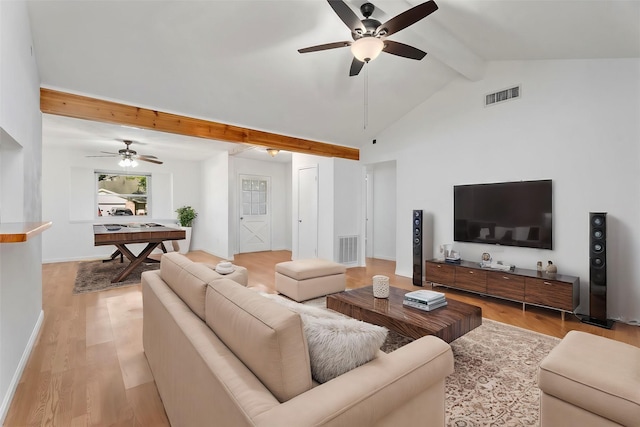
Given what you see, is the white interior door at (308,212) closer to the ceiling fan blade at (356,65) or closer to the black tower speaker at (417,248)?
the black tower speaker at (417,248)

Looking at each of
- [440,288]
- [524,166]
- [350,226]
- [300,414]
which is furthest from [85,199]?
[524,166]

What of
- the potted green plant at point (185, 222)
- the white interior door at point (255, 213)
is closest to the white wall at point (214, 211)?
the potted green plant at point (185, 222)

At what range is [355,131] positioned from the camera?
18.0 feet

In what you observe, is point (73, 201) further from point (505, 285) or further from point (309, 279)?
point (505, 285)

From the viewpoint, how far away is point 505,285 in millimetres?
3650

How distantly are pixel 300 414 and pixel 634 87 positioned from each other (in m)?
4.43

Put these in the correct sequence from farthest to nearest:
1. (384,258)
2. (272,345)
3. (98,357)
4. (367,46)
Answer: (384,258)
(367,46)
(98,357)
(272,345)

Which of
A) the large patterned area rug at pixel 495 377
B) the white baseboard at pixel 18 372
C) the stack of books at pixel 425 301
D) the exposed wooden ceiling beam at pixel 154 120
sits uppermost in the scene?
the exposed wooden ceiling beam at pixel 154 120

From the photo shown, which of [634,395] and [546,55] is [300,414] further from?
[546,55]

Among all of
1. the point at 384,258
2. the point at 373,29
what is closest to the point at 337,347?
the point at 373,29

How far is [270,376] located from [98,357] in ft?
7.45

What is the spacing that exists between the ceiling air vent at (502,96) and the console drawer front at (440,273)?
2348 mm

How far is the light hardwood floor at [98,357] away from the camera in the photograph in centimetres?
179

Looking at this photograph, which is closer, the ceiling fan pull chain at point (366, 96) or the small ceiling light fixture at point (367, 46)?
the small ceiling light fixture at point (367, 46)
